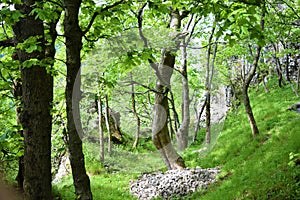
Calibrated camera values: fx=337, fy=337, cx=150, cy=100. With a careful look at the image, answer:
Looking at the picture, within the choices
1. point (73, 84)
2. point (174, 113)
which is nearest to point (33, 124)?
point (73, 84)

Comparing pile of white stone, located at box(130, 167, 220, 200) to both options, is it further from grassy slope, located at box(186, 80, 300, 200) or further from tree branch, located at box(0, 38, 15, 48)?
tree branch, located at box(0, 38, 15, 48)

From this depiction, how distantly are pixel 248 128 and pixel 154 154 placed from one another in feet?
13.6

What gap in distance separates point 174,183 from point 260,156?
2701mm

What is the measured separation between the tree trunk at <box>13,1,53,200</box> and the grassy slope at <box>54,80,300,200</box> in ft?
12.5

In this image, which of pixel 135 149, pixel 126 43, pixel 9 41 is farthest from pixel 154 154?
pixel 9 41

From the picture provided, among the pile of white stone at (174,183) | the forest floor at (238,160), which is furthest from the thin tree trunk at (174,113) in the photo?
the pile of white stone at (174,183)

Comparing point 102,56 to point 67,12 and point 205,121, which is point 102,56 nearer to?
point 67,12

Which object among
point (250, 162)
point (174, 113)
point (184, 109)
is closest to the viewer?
point (250, 162)

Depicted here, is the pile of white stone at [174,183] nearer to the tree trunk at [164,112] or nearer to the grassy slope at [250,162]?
the grassy slope at [250,162]

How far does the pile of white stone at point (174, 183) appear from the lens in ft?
32.9

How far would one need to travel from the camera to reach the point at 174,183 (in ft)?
34.2

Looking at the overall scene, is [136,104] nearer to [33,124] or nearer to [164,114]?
[164,114]

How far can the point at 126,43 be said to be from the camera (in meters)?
7.47

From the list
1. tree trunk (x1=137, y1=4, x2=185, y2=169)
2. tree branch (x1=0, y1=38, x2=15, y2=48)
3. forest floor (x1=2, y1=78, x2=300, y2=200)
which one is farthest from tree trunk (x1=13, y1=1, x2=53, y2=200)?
tree trunk (x1=137, y1=4, x2=185, y2=169)
